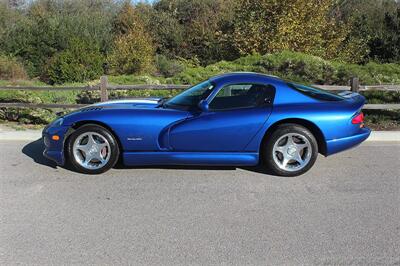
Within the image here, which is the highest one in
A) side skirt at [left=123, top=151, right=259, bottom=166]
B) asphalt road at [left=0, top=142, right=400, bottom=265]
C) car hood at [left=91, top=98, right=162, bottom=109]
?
car hood at [left=91, top=98, right=162, bottom=109]

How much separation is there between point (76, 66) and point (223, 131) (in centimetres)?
1518

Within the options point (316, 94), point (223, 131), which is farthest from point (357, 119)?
point (223, 131)

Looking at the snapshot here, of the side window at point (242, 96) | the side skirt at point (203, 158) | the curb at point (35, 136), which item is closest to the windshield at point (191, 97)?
the side window at point (242, 96)

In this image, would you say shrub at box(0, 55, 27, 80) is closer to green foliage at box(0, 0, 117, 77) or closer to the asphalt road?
green foliage at box(0, 0, 117, 77)

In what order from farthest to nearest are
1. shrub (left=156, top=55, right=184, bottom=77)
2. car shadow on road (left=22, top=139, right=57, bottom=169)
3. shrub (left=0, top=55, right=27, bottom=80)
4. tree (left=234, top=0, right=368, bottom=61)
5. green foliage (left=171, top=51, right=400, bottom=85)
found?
shrub (left=0, top=55, right=27, bottom=80) → shrub (left=156, top=55, right=184, bottom=77) → tree (left=234, top=0, right=368, bottom=61) → green foliage (left=171, top=51, right=400, bottom=85) → car shadow on road (left=22, top=139, right=57, bottom=169)

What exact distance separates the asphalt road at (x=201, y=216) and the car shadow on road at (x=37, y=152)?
0.11m

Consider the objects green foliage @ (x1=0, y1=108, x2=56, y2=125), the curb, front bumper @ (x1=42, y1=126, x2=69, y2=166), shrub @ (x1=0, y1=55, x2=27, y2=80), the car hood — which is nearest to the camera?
front bumper @ (x1=42, y1=126, x2=69, y2=166)

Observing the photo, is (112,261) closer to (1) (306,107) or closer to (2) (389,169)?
(1) (306,107)

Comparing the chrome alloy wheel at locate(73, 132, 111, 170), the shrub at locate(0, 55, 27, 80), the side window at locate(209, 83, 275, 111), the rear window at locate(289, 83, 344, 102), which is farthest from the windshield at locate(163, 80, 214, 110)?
the shrub at locate(0, 55, 27, 80)

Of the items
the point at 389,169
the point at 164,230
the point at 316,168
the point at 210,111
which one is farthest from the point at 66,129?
the point at 389,169

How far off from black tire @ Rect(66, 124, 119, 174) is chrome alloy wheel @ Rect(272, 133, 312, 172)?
1951 millimetres

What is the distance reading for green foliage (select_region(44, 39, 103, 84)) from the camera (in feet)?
64.0

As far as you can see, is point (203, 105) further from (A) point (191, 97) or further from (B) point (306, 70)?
(B) point (306, 70)

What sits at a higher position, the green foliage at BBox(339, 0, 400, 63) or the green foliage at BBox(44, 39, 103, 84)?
the green foliage at BBox(339, 0, 400, 63)
